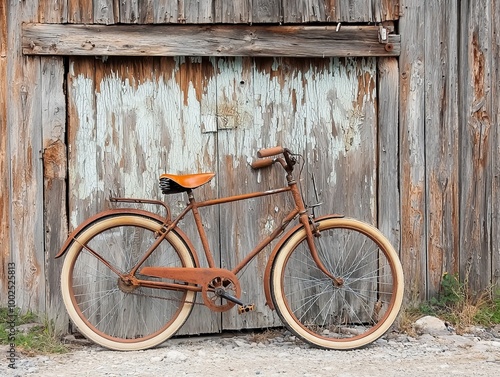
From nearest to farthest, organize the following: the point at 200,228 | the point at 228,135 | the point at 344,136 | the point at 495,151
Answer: the point at 200,228
the point at 228,135
the point at 344,136
the point at 495,151

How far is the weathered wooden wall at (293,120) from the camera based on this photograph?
646 cm

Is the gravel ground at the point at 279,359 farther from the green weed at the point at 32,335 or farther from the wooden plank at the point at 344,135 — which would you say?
the wooden plank at the point at 344,135

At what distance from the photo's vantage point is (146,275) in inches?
253

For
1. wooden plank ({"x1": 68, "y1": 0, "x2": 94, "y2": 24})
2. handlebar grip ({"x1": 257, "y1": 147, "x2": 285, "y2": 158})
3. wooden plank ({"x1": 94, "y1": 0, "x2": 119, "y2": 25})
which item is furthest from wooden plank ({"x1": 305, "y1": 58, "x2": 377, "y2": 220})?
wooden plank ({"x1": 68, "y1": 0, "x2": 94, "y2": 24})

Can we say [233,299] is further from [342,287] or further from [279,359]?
[342,287]

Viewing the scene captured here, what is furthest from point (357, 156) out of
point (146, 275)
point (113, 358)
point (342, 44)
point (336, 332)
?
point (113, 358)

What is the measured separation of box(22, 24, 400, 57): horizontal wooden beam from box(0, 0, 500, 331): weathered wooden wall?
0.06 m

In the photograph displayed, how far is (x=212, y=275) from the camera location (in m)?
6.30

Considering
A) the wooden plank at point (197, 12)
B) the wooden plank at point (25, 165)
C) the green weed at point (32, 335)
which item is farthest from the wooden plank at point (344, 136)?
the green weed at point (32, 335)

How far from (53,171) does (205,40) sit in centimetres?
139

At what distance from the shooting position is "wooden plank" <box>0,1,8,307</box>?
6.41m

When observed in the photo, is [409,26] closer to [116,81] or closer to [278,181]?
[278,181]

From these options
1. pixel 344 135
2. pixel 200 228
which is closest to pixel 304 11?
pixel 344 135

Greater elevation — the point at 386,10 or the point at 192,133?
the point at 386,10
